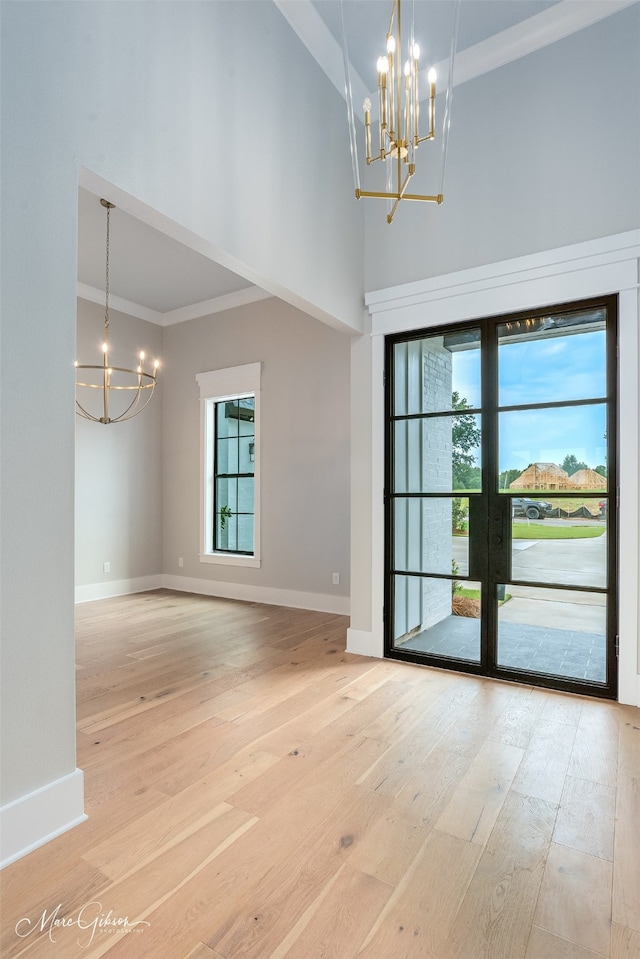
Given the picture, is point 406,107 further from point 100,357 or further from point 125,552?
point 125,552

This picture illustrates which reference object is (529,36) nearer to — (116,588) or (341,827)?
(341,827)

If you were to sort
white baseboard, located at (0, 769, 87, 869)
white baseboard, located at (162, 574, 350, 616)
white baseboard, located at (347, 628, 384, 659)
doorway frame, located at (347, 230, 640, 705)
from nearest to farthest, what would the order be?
white baseboard, located at (0, 769, 87, 869) < doorway frame, located at (347, 230, 640, 705) < white baseboard, located at (347, 628, 384, 659) < white baseboard, located at (162, 574, 350, 616)

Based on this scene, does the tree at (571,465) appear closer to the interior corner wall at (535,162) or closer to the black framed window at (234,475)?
the interior corner wall at (535,162)

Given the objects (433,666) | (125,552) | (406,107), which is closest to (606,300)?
(406,107)

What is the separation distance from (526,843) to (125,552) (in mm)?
5379

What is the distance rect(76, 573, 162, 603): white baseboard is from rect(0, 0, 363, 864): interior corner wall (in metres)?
4.19

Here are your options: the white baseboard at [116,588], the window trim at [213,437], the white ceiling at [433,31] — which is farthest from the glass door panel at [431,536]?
the white baseboard at [116,588]

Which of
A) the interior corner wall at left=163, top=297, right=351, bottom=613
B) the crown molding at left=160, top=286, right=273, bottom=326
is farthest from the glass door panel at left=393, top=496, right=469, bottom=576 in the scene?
the crown molding at left=160, top=286, right=273, bottom=326

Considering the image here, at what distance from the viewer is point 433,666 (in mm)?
3559

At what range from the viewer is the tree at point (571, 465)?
3.13 m

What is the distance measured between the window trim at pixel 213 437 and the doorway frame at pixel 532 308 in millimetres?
2196

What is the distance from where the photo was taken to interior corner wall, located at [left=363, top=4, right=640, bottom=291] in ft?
9.80

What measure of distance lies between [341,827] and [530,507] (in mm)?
2161

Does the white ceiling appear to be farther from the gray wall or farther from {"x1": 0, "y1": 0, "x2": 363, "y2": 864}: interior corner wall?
{"x1": 0, "y1": 0, "x2": 363, "y2": 864}: interior corner wall
